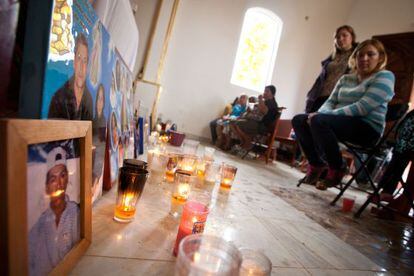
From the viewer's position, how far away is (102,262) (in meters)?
0.52

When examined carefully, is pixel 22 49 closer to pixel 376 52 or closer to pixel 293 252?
pixel 293 252

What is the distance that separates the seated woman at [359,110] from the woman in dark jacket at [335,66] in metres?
0.54

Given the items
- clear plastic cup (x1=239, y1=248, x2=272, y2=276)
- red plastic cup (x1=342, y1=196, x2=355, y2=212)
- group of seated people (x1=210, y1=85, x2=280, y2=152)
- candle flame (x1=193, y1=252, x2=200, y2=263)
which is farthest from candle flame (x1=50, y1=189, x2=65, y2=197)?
group of seated people (x1=210, y1=85, x2=280, y2=152)

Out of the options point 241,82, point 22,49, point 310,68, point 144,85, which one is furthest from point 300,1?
point 22,49

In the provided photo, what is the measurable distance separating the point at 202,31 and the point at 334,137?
3.76 metres

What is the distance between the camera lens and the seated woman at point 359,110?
1604 mm

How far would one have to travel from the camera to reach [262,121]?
135 inches

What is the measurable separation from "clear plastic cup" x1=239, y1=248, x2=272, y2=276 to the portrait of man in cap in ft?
1.15

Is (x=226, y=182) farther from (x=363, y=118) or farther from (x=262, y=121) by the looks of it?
(x=262, y=121)

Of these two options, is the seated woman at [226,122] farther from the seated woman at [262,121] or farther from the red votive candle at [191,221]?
the red votive candle at [191,221]

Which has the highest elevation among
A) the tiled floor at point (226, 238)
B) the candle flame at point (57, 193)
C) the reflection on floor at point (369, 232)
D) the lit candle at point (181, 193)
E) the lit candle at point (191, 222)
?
the candle flame at point (57, 193)

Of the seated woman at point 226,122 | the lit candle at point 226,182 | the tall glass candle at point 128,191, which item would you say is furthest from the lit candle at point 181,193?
the seated woman at point 226,122

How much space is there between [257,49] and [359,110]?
163 inches

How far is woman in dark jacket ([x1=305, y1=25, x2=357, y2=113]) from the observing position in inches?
90.7
